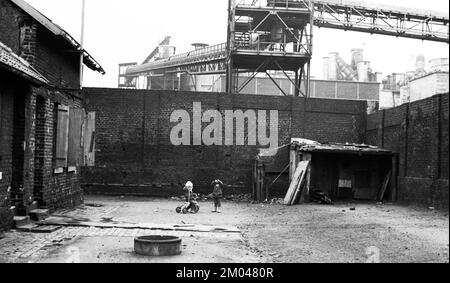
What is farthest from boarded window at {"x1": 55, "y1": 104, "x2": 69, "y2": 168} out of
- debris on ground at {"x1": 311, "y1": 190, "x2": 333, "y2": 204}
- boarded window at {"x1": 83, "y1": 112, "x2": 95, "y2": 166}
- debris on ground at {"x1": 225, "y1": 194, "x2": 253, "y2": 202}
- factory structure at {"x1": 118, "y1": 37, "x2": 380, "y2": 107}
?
factory structure at {"x1": 118, "y1": 37, "x2": 380, "y2": 107}

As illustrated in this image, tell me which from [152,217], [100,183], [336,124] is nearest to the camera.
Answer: [152,217]

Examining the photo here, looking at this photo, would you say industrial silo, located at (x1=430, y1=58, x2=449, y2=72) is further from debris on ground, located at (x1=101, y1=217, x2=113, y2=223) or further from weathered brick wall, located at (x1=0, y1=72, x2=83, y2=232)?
debris on ground, located at (x1=101, y1=217, x2=113, y2=223)

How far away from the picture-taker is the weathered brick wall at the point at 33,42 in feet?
40.0

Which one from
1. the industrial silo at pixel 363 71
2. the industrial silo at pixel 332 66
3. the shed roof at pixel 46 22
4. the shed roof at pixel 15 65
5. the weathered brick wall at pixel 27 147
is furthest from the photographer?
the industrial silo at pixel 332 66

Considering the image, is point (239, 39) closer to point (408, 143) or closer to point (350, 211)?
point (408, 143)

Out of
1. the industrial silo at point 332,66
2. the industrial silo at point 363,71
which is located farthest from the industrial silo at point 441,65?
the industrial silo at point 332,66

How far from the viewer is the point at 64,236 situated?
35.0 feet

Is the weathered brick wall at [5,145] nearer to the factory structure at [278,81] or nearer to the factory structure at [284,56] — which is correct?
the factory structure at [284,56]

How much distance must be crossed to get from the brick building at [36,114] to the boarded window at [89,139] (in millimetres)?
1627

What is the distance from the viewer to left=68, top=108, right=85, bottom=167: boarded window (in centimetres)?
1541

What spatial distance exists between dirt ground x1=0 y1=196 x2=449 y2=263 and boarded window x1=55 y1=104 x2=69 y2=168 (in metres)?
1.51

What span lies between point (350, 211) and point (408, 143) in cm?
439

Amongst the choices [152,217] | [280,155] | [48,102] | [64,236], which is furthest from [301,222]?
[280,155]

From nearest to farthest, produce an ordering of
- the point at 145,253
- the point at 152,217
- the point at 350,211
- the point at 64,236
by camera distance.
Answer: the point at 145,253 → the point at 64,236 → the point at 152,217 → the point at 350,211
